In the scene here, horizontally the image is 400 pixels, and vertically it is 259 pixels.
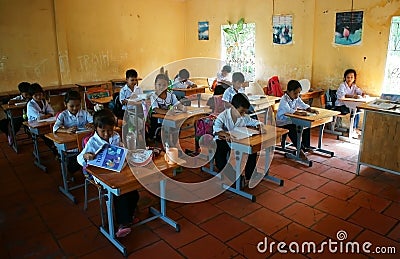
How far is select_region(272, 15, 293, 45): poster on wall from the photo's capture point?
20.6 ft

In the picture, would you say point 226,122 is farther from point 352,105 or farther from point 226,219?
point 352,105

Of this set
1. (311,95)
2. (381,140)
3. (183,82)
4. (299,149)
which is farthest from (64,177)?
(311,95)

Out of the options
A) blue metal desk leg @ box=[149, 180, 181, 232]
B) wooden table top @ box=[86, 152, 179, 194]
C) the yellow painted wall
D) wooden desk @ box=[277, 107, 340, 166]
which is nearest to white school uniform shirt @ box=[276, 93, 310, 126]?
wooden desk @ box=[277, 107, 340, 166]

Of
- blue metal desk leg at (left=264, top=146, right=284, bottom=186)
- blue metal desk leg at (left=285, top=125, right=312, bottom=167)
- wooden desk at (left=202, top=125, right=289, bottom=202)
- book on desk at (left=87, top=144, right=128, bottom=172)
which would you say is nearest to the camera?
book on desk at (left=87, top=144, right=128, bottom=172)

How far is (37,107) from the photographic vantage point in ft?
13.8

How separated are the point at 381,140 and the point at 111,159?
292cm

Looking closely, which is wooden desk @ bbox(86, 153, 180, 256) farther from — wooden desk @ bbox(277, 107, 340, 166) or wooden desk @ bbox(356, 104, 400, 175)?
wooden desk @ bbox(356, 104, 400, 175)

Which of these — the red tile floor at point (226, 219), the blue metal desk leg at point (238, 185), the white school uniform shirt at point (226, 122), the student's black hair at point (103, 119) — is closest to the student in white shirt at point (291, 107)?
the red tile floor at point (226, 219)

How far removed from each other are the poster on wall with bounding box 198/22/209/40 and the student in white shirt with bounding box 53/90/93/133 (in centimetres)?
485

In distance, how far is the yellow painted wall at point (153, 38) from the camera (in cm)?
551

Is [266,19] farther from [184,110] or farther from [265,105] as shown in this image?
[184,110]

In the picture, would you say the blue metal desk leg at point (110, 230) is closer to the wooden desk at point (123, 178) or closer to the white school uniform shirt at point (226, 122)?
the wooden desk at point (123, 178)

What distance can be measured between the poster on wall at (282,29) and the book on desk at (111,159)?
481 cm

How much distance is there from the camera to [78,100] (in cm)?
362
